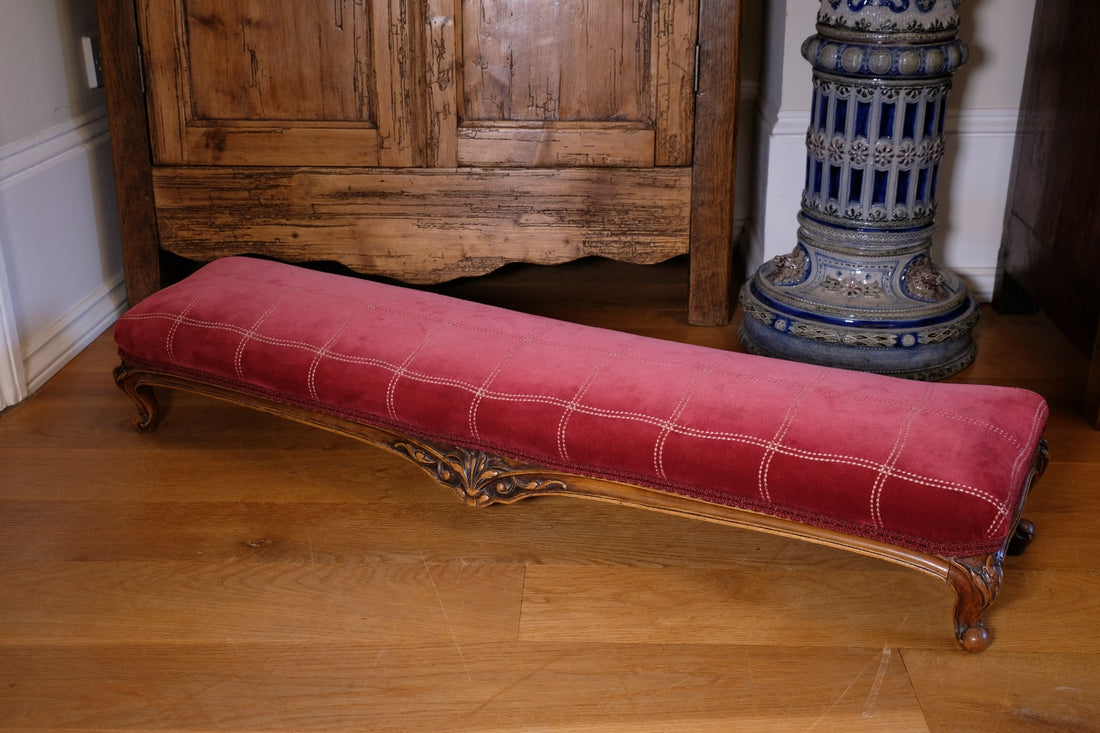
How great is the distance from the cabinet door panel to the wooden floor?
2.67 ft

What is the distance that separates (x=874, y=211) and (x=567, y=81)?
699 millimetres

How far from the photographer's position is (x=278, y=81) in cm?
242

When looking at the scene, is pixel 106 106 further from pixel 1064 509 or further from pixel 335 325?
pixel 1064 509

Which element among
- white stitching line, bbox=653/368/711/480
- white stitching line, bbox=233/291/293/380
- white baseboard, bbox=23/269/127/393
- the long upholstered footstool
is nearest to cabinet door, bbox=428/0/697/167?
the long upholstered footstool

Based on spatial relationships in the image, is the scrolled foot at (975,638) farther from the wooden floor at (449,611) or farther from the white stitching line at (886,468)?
the white stitching line at (886,468)

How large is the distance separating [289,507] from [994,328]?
1.66m

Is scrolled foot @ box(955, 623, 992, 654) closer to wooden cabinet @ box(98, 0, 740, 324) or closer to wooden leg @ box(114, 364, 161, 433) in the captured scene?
wooden cabinet @ box(98, 0, 740, 324)

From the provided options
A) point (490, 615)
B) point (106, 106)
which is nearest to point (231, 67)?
point (106, 106)

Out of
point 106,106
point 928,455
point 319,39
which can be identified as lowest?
point 928,455

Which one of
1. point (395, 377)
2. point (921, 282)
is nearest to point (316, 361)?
point (395, 377)

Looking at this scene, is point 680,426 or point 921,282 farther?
point 921,282

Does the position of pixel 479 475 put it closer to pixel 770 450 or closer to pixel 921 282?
pixel 770 450

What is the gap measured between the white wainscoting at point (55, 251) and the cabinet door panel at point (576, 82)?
863mm

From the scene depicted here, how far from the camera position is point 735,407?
60.2 inches
